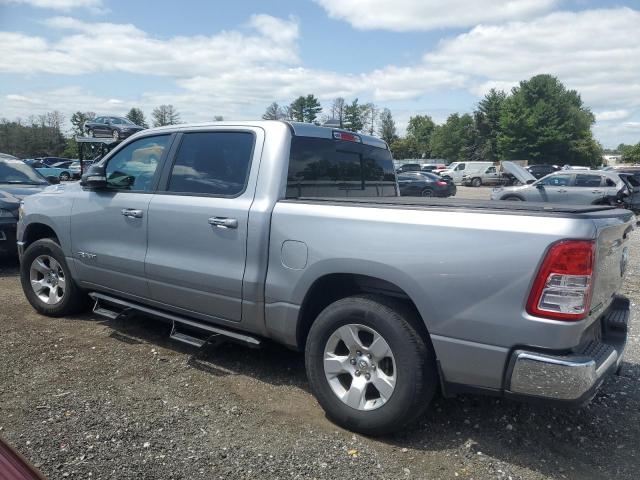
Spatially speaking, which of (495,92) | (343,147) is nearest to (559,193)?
(343,147)

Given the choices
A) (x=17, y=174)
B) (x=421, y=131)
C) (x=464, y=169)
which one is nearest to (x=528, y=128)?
(x=464, y=169)

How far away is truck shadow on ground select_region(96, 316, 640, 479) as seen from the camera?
294 cm

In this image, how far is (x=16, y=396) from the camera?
11.8 ft

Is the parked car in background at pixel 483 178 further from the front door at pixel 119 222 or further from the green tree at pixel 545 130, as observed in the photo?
the front door at pixel 119 222

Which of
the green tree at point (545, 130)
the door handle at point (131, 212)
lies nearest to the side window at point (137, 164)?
the door handle at point (131, 212)

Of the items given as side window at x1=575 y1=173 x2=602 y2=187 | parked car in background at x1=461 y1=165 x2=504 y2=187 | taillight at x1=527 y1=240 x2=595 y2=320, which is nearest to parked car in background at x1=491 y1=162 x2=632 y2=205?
side window at x1=575 y1=173 x2=602 y2=187

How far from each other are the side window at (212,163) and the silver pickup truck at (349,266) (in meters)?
0.01

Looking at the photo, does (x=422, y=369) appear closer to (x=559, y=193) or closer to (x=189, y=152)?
(x=189, y=152)

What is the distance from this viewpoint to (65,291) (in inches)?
201

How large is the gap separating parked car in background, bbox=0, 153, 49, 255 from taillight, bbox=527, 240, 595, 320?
725cm

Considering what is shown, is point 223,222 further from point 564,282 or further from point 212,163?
point 564,282

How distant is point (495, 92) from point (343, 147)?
81924 mm

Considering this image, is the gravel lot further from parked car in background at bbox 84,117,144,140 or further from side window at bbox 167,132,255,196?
parked car in background at bbox 84,117,144,140

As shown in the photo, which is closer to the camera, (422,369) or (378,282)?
(422,369)
